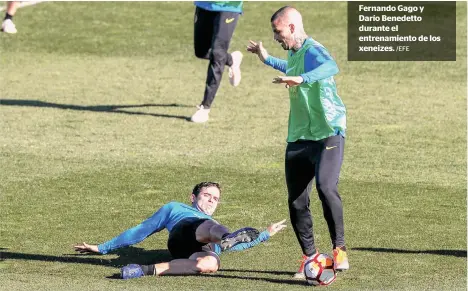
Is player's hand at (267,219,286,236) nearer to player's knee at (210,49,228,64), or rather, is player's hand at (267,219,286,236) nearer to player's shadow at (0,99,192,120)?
player's knee at (210,49,228,64)

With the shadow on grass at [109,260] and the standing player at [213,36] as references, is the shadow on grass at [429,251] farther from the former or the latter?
the standing player at [213,36]

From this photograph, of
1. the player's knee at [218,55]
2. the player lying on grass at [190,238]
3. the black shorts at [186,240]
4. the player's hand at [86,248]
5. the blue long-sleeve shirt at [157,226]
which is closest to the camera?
the player lying on grass at [190,238]

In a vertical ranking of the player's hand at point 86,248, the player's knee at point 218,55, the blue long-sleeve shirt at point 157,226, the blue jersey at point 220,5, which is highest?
the blue jersey at point 220,5

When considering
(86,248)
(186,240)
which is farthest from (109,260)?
(186,240)

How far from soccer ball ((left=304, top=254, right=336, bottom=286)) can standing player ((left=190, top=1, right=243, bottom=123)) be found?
8994 millimetres

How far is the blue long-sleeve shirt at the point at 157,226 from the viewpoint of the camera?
12891mm

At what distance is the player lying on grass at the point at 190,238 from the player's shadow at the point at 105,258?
257mm

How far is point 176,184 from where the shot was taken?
1694 centimetres

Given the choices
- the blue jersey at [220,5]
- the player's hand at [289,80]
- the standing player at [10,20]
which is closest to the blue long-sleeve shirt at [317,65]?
the player's hand at [289,80]

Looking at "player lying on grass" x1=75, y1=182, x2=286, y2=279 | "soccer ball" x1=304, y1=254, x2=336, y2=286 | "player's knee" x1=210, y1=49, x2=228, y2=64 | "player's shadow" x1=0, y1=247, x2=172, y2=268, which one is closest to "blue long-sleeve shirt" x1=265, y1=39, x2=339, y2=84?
"player lying on grass" x1=75, y1=182, x2=286, y2=279

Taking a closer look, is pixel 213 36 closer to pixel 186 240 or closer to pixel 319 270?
pixel 186 240

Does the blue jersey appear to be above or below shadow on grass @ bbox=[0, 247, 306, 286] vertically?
above

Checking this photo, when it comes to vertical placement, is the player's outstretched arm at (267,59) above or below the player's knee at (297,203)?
above

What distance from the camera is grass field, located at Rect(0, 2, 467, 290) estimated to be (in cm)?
1312
